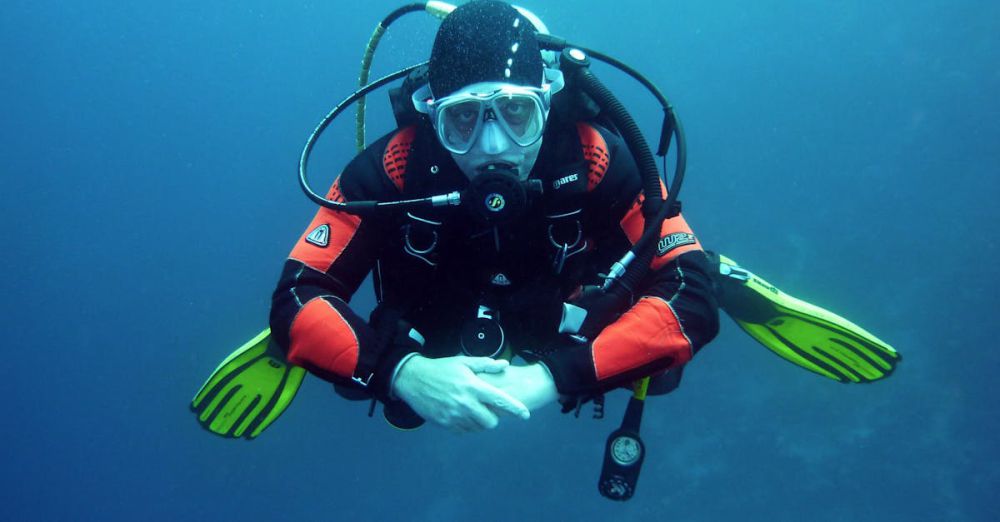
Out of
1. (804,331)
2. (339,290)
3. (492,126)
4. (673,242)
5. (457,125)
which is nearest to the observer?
(492,126)

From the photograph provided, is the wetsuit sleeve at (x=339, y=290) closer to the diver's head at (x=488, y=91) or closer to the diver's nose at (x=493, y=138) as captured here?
the diver's head at (x=488, y=91)

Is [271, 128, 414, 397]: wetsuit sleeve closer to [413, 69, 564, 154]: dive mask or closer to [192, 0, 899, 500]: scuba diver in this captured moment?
[192, 0, 899, 500]: scuba diver

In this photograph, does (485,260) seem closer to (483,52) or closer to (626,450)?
(483,52)

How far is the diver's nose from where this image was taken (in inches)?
→ 107

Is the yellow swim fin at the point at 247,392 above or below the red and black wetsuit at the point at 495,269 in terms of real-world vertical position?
below

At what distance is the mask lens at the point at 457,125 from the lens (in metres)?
2.83

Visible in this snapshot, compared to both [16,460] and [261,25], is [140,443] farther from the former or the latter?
[261,25]

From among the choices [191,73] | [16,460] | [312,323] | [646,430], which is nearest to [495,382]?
[312,323]

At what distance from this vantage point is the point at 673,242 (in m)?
2.99

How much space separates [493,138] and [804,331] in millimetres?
3015

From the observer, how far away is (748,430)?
461 inches

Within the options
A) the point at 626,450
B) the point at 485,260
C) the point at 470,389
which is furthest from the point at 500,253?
the point at 626,450

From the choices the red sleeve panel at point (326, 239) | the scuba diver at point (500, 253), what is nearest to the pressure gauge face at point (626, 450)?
the scuba diver at point (500, 253)

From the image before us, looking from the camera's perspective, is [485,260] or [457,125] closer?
[457,125]
